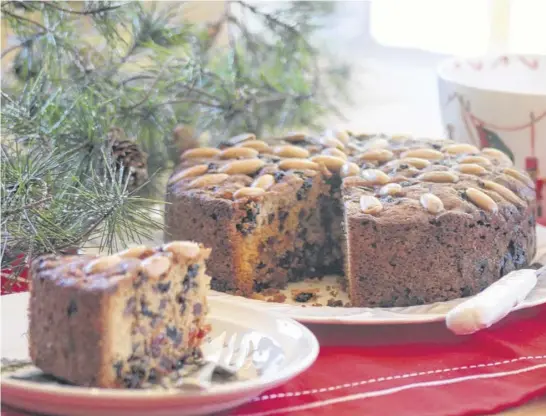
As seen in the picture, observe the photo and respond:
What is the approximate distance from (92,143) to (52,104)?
4.1 inches

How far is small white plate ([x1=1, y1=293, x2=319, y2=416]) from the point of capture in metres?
0.94

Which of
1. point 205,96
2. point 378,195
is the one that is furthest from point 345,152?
point 205,96

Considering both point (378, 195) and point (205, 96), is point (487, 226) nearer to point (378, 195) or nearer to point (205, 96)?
point (378, 195)

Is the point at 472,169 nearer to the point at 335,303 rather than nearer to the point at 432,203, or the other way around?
the point at 432,203

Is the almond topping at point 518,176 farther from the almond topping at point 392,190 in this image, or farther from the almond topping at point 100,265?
the almond topping at point 100,265

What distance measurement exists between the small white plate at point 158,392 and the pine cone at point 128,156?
54 centimetres

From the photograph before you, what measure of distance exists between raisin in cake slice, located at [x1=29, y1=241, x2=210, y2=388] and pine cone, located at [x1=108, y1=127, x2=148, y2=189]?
59cm

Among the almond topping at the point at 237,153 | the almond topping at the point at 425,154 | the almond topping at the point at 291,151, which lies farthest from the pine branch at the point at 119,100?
the almond topping at the point at 425,154

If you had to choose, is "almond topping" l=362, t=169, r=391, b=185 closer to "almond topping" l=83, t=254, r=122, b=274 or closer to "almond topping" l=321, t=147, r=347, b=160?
"almond topping" l=321, t=147, r=347, b=160

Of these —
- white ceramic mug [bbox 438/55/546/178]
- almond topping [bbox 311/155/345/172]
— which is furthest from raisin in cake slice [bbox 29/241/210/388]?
white ceramic mug [bbox 438/55/546/178]

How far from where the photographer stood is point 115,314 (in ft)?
3.28

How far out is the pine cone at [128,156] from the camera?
166cm

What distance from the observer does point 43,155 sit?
1561 millimetres

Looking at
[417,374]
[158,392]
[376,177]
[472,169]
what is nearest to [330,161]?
[376,177]
